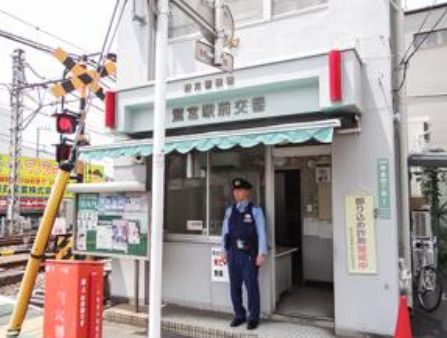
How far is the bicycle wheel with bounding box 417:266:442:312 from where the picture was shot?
756 cm

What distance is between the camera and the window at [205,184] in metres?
7.29

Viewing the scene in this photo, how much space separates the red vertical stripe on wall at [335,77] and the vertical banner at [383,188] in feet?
3.65

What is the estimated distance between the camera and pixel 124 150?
7.18 metres

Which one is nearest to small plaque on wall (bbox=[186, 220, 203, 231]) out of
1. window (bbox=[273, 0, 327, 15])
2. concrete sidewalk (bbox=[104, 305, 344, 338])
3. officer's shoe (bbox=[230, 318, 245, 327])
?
concrete sidewalk (bbox=[104, 305, 344, 338])

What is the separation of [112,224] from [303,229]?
13.3 ft

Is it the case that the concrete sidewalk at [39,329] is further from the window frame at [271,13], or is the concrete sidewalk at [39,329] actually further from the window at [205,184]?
the window frame at [271,13]

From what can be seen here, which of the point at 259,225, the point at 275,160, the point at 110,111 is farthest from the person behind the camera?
the point at 110,111

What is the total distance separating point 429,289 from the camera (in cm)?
770

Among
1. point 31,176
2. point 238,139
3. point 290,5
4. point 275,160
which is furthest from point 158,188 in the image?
point 31,176

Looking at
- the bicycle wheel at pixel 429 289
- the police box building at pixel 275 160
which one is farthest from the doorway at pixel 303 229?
the bicycle wheel at pixel 429 289

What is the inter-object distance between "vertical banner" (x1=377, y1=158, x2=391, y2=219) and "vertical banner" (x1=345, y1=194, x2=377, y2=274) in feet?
0.38

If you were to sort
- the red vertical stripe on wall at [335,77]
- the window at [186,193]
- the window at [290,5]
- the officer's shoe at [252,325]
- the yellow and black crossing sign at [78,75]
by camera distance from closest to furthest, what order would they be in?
the red vertical stripe on wall at [335,77] < the officer's shoe at [252,325] < the window at [290,5] < the window at [186,193] < the yellow and black crossing sign at [78,75]

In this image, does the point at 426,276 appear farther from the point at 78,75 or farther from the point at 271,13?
the point at 78,75

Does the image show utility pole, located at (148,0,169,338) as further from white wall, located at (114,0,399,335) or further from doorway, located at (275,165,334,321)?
doorway, located at (275,165,334,321)
